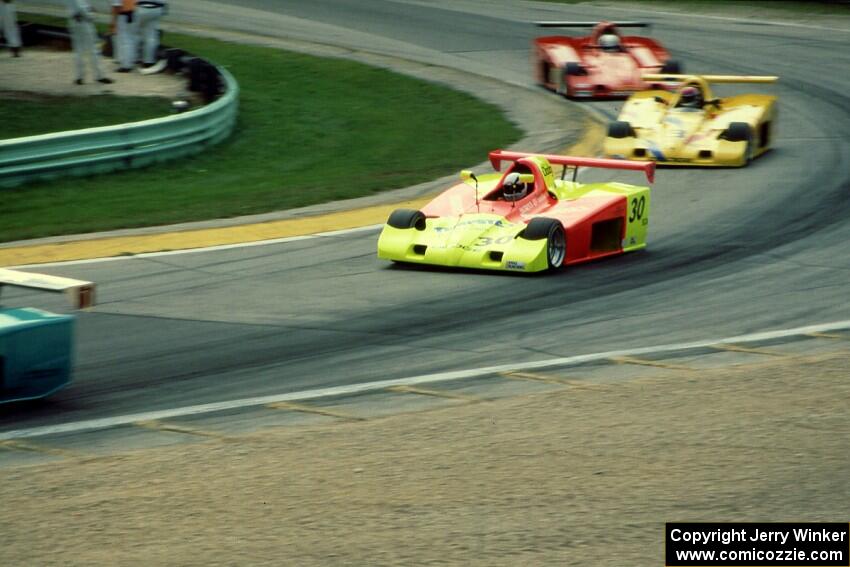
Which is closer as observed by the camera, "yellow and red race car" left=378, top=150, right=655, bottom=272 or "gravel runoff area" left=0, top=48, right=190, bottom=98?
"yellow and red race car" left=378, top=150, right=655, bottom=272

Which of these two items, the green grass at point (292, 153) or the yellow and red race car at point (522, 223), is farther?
the green grass at point (292, 153)

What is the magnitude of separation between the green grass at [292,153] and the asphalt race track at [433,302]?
88.9 inches

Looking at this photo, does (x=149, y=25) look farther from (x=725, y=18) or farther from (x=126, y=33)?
(x=725, y=18)

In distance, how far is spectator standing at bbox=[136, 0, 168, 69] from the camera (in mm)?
25141

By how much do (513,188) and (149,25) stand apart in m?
13.2

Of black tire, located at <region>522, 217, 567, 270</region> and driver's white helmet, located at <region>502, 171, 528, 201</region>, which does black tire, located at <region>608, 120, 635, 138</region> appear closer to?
→ driver's white helmet, located at <region>502, 171, 528, 201</region>

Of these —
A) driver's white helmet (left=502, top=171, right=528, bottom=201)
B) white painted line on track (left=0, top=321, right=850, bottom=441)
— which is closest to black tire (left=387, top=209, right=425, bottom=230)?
→ driver's white helmet (left=502, top=171, right=528, bottom=201)

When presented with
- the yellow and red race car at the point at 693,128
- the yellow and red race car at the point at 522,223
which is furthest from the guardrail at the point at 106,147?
the yellow and red race car at the point at 693,128

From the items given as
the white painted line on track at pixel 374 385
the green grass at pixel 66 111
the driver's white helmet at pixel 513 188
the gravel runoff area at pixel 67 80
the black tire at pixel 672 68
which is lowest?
the gravel runoff area at pixel 67 80

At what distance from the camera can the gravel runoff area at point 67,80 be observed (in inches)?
913

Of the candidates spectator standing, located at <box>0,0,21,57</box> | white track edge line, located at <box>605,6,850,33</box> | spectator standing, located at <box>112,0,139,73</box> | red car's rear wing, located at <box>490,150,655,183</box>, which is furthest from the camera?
white track edge line, located at <box>605,6,850,33</box>

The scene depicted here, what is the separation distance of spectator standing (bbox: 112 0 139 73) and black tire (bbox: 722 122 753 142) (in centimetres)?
1123

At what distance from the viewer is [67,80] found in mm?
24031

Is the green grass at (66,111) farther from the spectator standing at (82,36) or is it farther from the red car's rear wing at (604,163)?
the red car's rear wing at (604,163)
